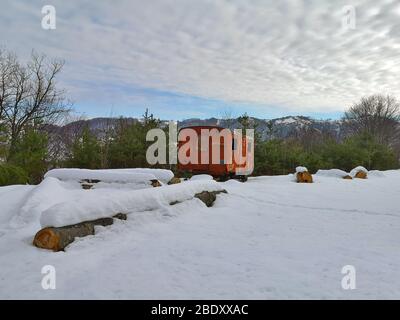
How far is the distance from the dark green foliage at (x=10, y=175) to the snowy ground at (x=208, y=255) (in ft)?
12.3

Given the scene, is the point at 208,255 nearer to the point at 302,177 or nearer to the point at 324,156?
the point at 302,177

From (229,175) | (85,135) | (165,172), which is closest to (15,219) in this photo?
(165,172)

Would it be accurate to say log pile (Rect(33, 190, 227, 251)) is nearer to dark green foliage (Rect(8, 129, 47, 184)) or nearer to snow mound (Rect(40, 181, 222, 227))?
snow mound (Rect(40, 181, 222, 227))

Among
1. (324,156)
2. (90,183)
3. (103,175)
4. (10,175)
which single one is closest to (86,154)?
(10,175)

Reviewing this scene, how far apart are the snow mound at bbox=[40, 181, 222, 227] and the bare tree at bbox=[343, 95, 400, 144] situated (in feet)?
155

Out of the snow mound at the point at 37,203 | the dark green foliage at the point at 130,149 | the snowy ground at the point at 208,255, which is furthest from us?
the dark green foliage at the point at 130,149

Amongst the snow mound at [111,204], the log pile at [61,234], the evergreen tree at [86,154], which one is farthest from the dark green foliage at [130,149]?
the log pile at [61,234]

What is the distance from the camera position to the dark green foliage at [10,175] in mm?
10453

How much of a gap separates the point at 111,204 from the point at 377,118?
51.9 meters

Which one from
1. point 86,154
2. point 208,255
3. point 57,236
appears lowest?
point 208,255

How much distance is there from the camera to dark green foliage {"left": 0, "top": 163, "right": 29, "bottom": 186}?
412 inches

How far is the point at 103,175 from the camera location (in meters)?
10.0

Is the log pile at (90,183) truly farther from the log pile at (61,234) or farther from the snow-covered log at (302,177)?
the snow-covered log at (302,177)
